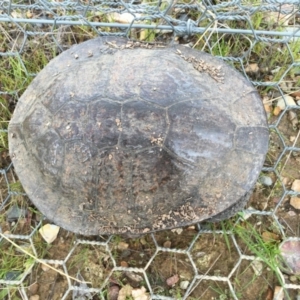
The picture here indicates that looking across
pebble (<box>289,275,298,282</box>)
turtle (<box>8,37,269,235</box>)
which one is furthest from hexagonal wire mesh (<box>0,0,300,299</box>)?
turtle (<box>8,37,269,235</box>)

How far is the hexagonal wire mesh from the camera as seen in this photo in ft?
4.90

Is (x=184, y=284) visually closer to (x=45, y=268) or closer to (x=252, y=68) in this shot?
(x=45, y=268)

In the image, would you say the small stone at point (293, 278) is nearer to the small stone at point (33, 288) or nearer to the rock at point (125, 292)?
the rock at point (125, 292)

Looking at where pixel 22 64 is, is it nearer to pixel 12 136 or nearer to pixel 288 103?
pixel 12 136

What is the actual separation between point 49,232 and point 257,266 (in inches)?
26.1

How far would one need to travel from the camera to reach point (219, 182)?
1255 millimetres

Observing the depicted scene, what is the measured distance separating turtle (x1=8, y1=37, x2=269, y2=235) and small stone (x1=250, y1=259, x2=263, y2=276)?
0.23m

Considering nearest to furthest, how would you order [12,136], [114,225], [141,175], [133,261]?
[141,175], [114,225], [12,136], [133,261]

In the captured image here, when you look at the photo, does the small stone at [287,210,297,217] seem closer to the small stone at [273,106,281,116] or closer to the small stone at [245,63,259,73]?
the small stone at [273,106,281,116]

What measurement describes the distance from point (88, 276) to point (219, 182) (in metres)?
0.58

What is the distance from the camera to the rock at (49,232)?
1.58 metres

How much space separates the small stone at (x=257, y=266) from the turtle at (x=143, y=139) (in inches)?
9.2

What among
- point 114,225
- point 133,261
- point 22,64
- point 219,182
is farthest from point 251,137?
point 22,64

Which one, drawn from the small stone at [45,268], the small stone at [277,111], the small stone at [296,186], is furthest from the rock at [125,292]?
the small stone at [277,111]
